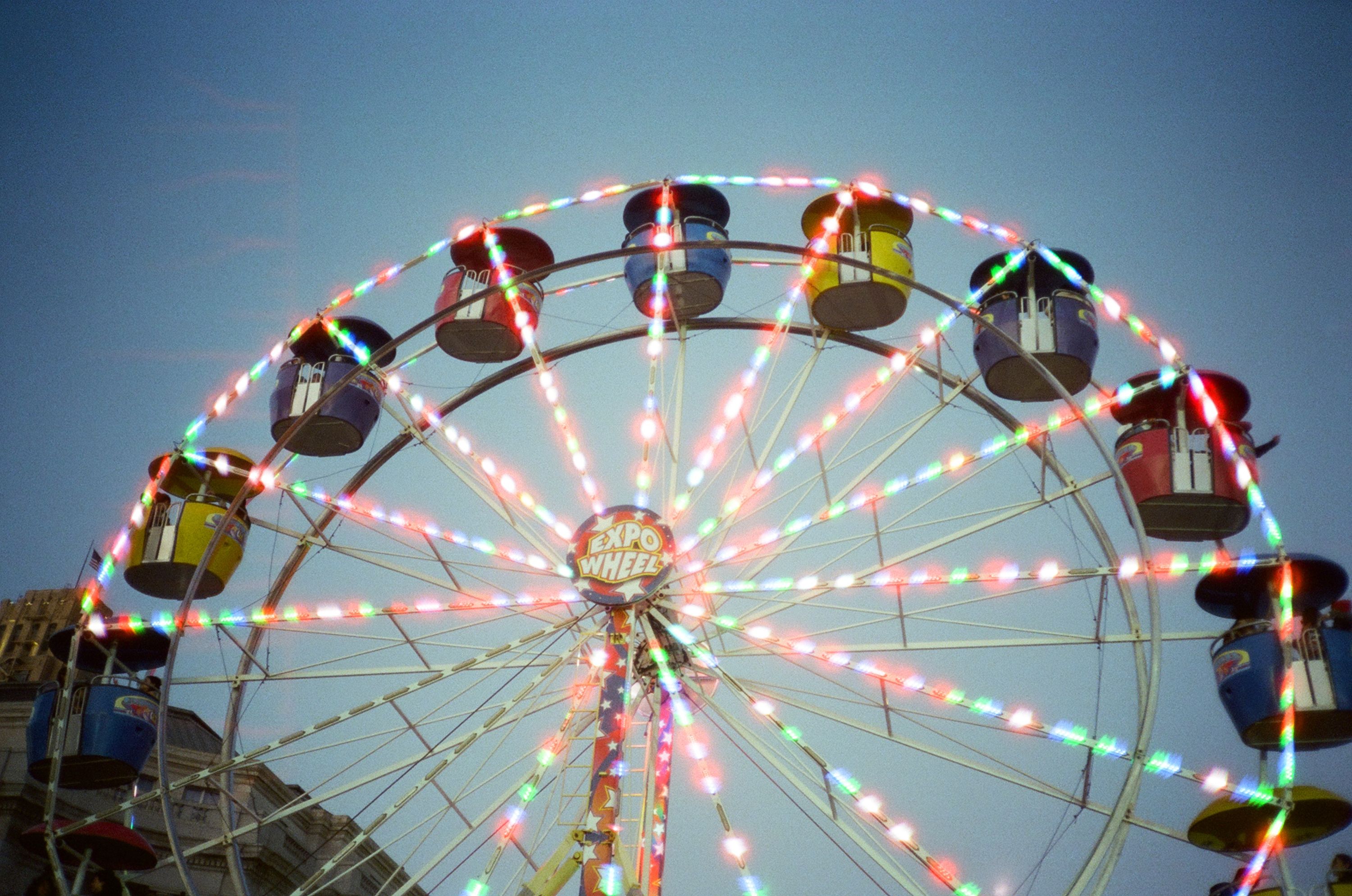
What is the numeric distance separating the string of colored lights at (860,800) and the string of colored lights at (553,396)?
2162 mm

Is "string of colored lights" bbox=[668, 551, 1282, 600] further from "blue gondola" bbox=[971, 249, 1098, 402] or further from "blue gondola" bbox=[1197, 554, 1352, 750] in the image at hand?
"blue gondola" bbox=[971, 249, 1098, 402]

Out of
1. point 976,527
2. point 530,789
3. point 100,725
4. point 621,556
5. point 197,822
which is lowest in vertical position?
point 530,789

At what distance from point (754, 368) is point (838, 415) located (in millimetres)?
918

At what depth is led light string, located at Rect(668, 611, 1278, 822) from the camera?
1024 cm

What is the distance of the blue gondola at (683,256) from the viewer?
13.2m

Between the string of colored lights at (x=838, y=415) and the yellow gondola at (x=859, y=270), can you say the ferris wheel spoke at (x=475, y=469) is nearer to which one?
the string of colored lights at (x=838, y=415)

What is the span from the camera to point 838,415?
12352 millimetres

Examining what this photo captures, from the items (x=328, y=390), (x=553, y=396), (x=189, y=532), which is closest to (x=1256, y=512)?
(x=553, y=396)

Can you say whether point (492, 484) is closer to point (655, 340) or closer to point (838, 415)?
point (655, 340)

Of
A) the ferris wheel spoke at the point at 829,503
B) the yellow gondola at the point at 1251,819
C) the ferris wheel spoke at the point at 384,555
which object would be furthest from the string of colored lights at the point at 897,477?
the yellow gondola at the point at 1251,819

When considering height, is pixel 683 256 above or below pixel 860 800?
above

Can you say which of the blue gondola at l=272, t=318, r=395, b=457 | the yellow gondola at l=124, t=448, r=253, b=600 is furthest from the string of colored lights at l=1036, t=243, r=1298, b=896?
the yellow gondola at l=124, t=448, r=253, b=600

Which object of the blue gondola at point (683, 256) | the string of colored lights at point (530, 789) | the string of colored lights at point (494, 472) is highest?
the blue gondola at point (683, 256)

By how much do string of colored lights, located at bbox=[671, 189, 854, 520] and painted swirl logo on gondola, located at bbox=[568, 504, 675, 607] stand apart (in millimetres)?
477
